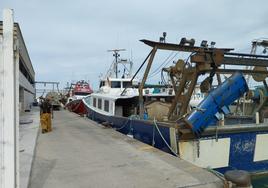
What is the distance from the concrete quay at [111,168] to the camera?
17.1ft

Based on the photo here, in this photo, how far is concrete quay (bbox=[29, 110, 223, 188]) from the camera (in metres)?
5.21

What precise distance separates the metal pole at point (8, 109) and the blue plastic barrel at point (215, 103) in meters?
4.81

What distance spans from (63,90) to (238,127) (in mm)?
56425

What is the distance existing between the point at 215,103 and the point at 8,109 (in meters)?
5.42

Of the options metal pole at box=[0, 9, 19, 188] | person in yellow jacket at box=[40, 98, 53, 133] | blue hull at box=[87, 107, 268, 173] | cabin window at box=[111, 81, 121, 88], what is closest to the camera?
metal pole at box=[0, 9, 19, 188]

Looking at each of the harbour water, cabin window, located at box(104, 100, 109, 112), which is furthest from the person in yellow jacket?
the harbour water

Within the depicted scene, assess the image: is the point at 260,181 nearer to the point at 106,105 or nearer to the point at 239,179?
the point at 239,179

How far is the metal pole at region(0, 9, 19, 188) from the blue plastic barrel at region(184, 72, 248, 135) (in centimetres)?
481

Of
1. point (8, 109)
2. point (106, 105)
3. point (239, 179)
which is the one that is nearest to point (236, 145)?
point (239, 179)

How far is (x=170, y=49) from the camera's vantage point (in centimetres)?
945

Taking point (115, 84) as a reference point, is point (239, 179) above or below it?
below

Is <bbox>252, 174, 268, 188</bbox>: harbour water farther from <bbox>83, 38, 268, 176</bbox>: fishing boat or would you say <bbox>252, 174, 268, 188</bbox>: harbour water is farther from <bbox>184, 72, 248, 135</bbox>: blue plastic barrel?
<bbox>184, 72, 248, 135</bbox>: blue plastic barrel

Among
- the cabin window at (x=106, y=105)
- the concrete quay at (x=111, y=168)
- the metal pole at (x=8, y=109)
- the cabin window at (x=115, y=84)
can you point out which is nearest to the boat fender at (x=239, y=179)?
the concrete quay at (x=111, y=168)

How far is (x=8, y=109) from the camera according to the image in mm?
3309
